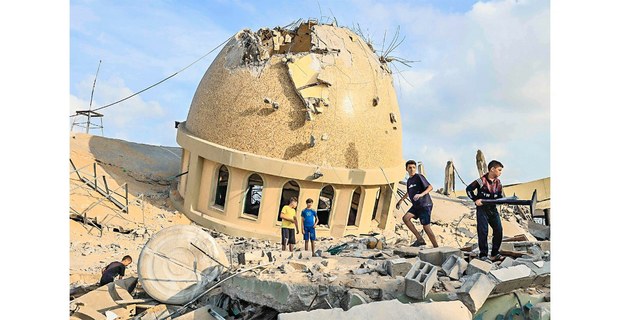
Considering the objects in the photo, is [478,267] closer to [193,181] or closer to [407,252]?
[407,252]

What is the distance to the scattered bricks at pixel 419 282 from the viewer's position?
17.1ft

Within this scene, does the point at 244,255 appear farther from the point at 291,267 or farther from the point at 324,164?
the point at 324,164

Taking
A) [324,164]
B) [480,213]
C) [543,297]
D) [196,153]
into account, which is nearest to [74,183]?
[196,153]

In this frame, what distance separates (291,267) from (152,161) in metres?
15.0

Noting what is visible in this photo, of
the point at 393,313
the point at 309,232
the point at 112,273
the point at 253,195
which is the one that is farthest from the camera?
the point at 253,195

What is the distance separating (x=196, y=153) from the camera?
13.3m

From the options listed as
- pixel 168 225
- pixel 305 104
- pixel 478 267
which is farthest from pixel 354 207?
pixel 478 267

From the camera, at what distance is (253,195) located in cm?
1620

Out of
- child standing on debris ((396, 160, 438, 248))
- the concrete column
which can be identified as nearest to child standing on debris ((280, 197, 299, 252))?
child standing on debris ((396, 160, 438, 248))

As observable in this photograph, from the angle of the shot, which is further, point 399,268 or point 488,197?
point 488,197

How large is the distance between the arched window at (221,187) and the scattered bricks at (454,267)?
8.01 meters

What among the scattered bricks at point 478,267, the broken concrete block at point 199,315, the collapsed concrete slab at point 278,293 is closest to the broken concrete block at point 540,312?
the scattered bricks at point 478,267

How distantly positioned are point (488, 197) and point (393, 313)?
2.43 m

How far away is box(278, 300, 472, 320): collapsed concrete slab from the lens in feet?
15.0
